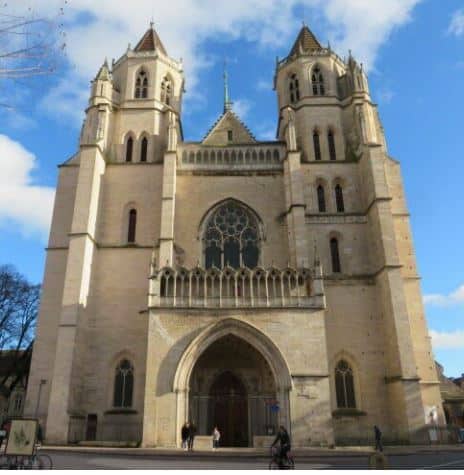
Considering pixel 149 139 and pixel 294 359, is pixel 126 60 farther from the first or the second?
pixel 294 359

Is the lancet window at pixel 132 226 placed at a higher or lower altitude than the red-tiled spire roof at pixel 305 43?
lower

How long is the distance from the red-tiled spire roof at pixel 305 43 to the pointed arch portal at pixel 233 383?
2053cm

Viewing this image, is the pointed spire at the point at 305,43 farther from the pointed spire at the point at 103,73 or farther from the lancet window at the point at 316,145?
the pointed spire at the point at 103,73

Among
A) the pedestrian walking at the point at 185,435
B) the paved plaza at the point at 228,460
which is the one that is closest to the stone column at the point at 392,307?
the paved plaza at the point at 228,460

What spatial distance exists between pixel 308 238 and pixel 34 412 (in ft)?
50.2

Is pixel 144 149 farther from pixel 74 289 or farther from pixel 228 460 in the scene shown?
pixel 228 460

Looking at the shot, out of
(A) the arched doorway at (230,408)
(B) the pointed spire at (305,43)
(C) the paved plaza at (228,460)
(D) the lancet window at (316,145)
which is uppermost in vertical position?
(B) the pointed spire at (305,43)

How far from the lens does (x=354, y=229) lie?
23578mm

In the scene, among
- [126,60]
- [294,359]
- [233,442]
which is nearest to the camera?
[294,359]

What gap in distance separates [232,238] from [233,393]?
8.15 m

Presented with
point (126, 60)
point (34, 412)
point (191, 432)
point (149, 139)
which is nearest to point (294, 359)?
point (191, 432)

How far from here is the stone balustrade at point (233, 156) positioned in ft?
83.6

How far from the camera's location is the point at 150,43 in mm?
30781

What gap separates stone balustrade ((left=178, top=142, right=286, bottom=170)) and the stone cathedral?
9cm
